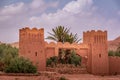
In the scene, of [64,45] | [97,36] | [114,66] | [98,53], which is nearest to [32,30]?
[64,45]

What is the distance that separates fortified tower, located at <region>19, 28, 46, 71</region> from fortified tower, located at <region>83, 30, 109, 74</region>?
190 inches

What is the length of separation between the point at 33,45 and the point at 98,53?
639 centimetres

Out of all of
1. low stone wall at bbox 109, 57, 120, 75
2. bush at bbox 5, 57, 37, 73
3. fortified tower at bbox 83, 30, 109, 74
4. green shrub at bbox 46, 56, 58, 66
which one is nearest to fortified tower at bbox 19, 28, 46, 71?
bush at bbox 5, 57, 37, 73

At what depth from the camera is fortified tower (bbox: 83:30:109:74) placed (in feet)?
110

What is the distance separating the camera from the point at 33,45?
3175 cm

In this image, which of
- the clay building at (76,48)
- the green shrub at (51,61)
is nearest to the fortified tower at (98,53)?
the clay building at (76,48)

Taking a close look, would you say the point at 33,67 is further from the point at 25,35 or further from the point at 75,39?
the point at 75,39

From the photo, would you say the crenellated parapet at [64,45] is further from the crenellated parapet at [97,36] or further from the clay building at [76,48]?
the crenellated parapet at [97,36]

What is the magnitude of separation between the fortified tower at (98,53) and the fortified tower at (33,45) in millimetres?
4834

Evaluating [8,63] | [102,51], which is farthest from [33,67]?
[102,51]

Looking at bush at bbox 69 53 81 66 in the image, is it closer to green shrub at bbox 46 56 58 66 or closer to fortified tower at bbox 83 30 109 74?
green shrub at bbox 46 56 58 66

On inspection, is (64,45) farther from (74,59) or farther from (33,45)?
(74,59)

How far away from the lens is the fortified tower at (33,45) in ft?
104

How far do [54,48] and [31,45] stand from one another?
9.29ft
